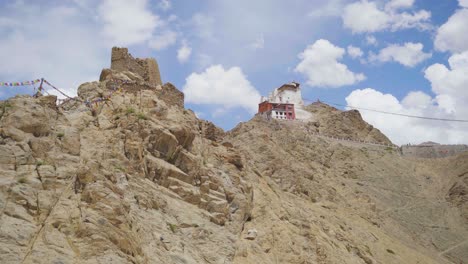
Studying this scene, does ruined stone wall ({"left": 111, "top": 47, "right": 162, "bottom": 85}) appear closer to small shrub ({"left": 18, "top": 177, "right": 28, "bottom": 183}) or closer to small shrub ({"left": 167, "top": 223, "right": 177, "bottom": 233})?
small shrub ({"left": 167, "top": 223, "right": 177, "bottom": 233})

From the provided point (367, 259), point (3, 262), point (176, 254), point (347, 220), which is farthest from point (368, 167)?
point (3, 262)

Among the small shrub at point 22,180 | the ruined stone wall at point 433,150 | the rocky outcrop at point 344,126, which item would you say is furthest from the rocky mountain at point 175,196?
the rocky outcrop at point 344,126

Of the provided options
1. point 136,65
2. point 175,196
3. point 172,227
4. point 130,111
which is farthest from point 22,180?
point 136,65

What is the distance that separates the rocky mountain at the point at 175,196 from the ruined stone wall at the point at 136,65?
192mm

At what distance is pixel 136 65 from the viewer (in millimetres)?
33844

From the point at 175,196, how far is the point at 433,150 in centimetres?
5477

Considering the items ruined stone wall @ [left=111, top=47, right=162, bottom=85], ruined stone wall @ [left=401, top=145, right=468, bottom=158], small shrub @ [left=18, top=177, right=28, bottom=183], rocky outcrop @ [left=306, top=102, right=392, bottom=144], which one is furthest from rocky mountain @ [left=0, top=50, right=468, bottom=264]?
rocky outcrop @ [left=306, top=102, right=392, bottom=144]

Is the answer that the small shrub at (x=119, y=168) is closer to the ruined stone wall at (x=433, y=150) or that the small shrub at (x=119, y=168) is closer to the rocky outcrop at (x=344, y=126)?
the rocky outcrop at (x=344, y=126)

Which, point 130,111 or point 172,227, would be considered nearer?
point 172,227

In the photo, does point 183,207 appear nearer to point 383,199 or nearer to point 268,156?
point 268,156

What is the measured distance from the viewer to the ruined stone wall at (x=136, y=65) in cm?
3325

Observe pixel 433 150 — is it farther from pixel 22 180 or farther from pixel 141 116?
pixel 22 180

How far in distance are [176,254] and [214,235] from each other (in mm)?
4679

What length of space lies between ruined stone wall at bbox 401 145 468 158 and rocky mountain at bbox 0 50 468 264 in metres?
13.5
